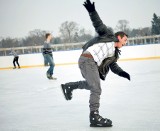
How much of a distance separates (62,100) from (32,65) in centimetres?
1524

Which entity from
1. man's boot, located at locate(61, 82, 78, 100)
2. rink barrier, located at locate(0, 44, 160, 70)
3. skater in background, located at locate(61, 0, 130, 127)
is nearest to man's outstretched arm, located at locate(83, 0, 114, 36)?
skater in background, located at locate(61, 0, 130, 127)

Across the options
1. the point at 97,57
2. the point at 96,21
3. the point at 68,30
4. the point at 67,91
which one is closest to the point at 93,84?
the point at 97,57

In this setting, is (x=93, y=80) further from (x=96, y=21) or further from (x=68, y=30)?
(x=68, y=30)

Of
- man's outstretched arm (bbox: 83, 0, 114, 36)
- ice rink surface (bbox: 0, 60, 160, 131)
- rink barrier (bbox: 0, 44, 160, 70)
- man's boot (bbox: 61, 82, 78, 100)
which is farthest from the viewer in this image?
rink barrier (bbox: 0, 44, 160, 70)

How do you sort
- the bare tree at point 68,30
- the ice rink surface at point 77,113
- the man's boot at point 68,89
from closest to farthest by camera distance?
1. the ice rink surface at point 77,113
2. the man's boot at point 68,89
3. the bare tree at point 68,30

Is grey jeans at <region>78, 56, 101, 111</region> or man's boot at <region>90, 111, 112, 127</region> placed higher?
grey jeans at <region>78, 56, 101, 111</region>

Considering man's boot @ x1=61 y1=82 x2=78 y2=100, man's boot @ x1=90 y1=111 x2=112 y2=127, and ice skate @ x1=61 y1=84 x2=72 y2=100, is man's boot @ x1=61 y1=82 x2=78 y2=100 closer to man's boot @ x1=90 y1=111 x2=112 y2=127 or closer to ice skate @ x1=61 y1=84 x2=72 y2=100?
A: ice skate @ x1=61 y1=84 x2=72 y2=100

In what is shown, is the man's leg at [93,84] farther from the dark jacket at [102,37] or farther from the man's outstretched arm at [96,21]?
the man's outstretched arm at [96,21]

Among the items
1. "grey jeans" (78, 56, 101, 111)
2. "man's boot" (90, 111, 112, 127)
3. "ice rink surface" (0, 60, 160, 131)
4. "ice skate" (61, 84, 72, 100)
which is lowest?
"ice rink surface" (0, 60, 160, 131)

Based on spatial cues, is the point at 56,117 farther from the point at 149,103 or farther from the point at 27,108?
the point at 149,103

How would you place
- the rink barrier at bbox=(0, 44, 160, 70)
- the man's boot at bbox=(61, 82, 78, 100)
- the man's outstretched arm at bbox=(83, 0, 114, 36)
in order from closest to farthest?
1. the man's outstretched arm at bbox=(83, 0, 114, 36)
2. the man's boot at bbox=(61, 82, 78, 100)
3. the rink barrier at bbox=(0, 44, 160, 70)

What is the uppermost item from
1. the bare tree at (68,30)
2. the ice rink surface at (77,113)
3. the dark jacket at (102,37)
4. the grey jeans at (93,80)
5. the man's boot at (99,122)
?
the bare tree at (68,30)

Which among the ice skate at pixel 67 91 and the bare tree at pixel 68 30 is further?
the bare tree at pixel 68 30

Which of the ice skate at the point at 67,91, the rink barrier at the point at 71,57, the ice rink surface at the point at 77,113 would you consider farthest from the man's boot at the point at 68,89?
the rink barrier at the point at 71,57
